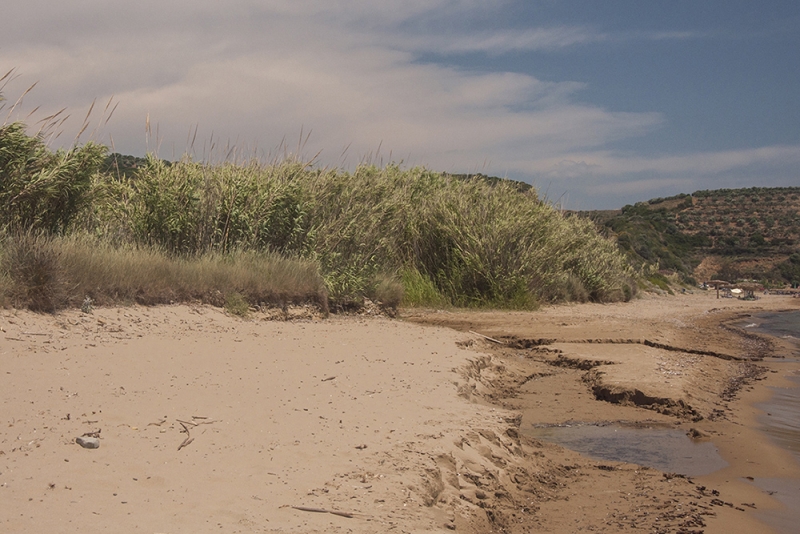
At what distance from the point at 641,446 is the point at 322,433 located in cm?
327

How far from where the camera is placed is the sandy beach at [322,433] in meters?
3.92

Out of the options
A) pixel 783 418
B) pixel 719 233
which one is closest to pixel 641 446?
pixel 783 418

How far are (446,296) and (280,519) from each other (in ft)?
44.5

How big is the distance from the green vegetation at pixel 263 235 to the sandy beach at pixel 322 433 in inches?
25.7

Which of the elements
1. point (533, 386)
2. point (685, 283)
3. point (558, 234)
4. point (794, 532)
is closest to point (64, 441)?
point (794, 532)

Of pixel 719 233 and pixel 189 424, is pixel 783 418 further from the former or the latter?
pixel 719 233

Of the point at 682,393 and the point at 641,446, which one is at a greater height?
the point at 682,393

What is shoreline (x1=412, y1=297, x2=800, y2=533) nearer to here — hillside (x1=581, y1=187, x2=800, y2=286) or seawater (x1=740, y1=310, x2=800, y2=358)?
seawater (x1=740, y1=310, x2=800, y2=358)

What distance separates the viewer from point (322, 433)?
5.30m

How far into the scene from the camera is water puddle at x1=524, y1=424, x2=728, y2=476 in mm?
6391

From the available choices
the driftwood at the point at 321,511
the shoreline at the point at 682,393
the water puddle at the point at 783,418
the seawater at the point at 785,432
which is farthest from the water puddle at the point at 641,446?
the driftwood at the point at 321,511

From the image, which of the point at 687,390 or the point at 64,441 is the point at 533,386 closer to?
the point at 687,390

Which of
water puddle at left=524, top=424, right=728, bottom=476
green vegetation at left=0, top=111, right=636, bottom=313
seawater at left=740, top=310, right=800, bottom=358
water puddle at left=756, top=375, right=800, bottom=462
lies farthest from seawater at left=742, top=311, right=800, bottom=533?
green vegetation at left=0, top=111, right=636, bottom=313

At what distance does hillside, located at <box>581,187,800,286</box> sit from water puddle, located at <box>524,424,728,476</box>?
29.4m
